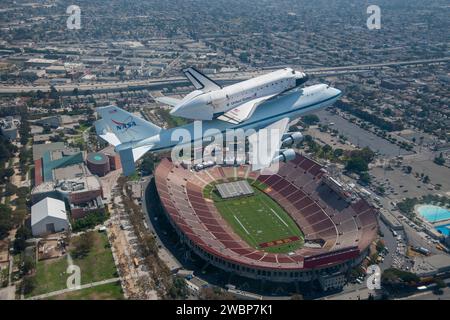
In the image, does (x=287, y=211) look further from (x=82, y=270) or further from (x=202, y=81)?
(x=82, y=270)

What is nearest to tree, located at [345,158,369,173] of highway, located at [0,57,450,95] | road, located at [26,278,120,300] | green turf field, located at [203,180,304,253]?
green turf field, located at [203,180,304,253]

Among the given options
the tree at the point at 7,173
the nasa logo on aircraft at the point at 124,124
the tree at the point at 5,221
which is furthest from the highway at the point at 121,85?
the nasa logo on aircraft at the point at 124,124

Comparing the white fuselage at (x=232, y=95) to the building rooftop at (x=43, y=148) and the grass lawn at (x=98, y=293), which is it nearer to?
the grass lawn at (x=98, y=293)

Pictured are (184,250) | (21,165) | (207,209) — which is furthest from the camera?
(21,165)

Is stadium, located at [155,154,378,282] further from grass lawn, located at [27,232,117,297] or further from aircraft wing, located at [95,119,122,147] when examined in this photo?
aircraft wing, located at [95,119,122,147]

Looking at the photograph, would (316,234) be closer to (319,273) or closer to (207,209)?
(319,273)

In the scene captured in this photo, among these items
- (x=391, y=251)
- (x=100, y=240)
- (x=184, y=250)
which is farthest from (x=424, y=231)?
(x=100, y=240)
